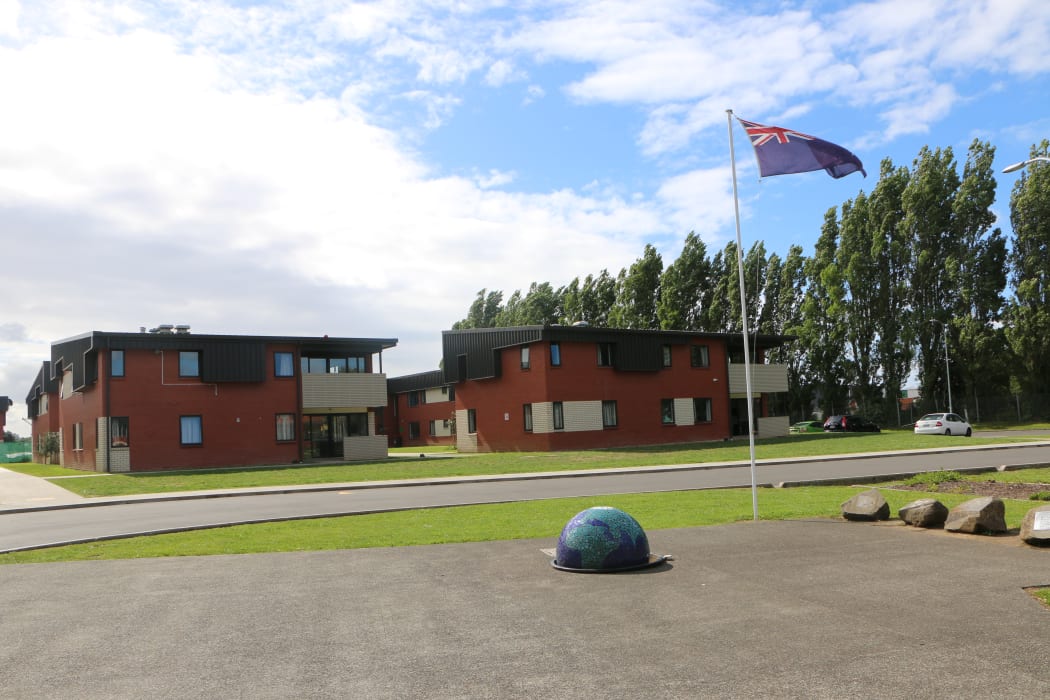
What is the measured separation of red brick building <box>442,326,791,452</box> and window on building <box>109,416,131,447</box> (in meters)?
18.5

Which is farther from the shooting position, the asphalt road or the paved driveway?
the asphalt road

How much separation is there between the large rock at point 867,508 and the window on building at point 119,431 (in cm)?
3405

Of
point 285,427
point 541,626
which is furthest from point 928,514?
point 285,427

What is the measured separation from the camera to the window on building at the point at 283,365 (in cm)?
4250

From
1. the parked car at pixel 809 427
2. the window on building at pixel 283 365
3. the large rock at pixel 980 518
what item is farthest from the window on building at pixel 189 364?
the parked car at pixel 809 427

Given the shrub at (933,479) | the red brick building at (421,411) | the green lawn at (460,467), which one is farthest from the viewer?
the red brick building at (421,411)

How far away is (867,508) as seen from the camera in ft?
44.1

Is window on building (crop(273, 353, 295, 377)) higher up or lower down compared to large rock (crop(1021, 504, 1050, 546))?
higher up

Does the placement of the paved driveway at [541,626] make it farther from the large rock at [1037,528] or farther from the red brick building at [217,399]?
the red brick building at [217,399]

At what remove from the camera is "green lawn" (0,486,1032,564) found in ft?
42.6

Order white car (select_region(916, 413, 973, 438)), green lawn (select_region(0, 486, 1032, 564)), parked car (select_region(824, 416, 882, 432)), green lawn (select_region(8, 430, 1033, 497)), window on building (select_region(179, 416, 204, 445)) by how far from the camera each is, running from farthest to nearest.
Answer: parked car (select_region(824, 416, 882, 432)) < white car (select_region(916, 413, 973, 438)) < window on building (select_region(179, 416, 204, 445)) < green lawn (select_region(8, 430, 1033, 497)) < green lawn (select_region(0, 486, 1032, 564))

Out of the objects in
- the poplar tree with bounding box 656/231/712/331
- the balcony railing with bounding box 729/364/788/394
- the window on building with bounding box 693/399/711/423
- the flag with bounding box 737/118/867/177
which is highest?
the poplar tree with bounding box 656/231/712/331

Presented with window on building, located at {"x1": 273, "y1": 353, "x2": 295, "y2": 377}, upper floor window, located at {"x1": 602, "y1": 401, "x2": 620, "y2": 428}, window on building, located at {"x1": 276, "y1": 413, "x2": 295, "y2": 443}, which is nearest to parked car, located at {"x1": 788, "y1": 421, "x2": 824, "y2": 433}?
upper floor window, located at {"x1": 602, "y1": 401, "x2": 620, "y2": 428}

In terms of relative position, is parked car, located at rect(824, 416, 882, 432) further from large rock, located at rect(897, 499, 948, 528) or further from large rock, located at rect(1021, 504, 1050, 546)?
large rock, located at rect(1021, 504, 1050, 546)
